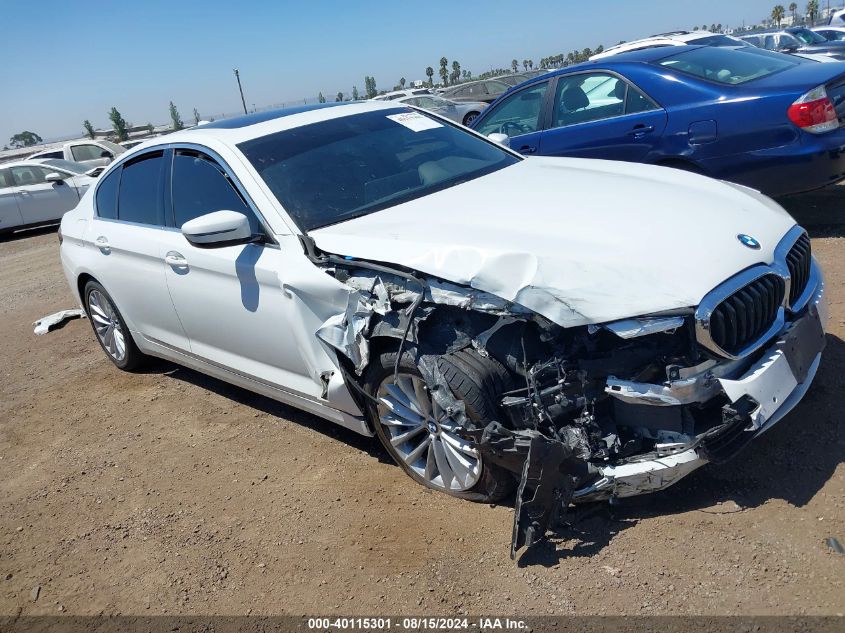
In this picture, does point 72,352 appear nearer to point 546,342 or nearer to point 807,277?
point 546,342

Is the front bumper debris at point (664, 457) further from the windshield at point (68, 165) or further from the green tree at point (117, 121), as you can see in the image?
the green tree at point (117, 121)

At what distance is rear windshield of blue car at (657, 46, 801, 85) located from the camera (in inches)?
235

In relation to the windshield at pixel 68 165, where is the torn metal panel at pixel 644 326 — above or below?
above

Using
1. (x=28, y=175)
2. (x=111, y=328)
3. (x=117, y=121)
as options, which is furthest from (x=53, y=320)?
(x=117, y=121)

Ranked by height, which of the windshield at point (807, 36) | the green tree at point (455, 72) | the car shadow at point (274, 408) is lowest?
the green tree at point (455, 72)

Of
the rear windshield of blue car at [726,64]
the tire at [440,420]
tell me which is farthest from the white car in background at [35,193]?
the tire at [440,420]

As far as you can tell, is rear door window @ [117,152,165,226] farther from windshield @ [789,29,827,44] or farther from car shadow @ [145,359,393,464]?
windshield @ [789,29,827,44]

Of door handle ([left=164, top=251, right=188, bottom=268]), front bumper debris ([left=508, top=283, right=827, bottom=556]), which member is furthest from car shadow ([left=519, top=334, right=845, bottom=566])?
door handle ([left=164, top=251, right=188, bottom=268])

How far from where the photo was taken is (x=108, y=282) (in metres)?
5.05

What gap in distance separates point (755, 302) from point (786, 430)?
91cm

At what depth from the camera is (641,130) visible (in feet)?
19.8

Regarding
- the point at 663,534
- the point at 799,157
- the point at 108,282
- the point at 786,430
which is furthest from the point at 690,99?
the point at 108,282

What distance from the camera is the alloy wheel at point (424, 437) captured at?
10.2ft

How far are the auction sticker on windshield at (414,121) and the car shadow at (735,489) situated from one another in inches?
102
